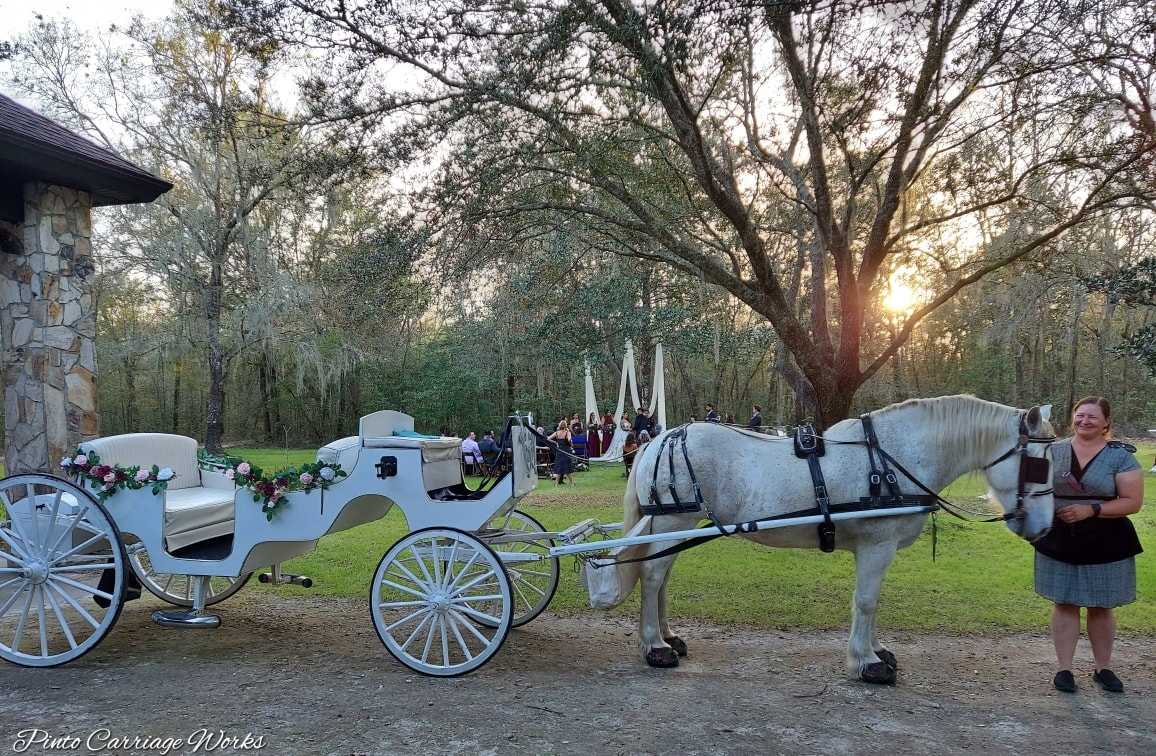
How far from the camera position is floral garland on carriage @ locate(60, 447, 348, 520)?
4.05 meters

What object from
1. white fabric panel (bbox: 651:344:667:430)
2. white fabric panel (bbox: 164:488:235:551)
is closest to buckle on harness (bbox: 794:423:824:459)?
white fabric panel (bbox: 164:488:235:551)

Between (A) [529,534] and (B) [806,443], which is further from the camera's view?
(A) [529,534]

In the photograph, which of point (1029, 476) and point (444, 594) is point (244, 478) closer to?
point (444, 594)

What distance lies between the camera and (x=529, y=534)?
4.24 metres

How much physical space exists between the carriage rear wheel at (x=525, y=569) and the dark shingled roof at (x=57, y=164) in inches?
177

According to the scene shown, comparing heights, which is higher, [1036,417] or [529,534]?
[1036,417]

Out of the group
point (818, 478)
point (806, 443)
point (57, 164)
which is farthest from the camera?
point (57, 164)

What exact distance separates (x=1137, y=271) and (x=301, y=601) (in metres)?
7.70

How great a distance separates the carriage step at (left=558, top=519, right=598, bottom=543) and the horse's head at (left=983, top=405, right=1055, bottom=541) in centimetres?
237

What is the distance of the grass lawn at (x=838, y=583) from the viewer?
4.89 meters

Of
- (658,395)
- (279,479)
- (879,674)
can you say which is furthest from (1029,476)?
(658,395)

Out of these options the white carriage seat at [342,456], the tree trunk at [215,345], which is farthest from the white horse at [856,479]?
the tree trunk at [215,345]

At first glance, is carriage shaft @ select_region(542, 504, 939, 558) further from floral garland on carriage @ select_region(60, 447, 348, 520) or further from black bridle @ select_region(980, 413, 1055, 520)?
floral garland on carriage @ select_region(60, 447, 348, 520)

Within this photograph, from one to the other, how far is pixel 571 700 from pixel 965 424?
263cm
